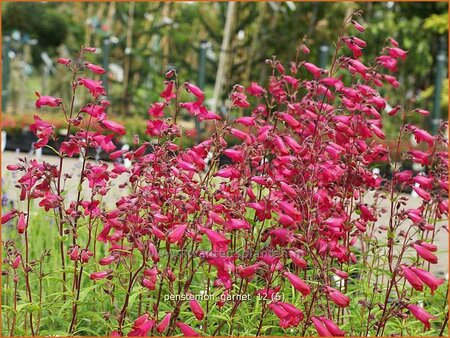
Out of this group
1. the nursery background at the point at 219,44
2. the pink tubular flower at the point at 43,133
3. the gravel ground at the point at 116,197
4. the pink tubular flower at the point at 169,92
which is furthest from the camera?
the nursery background at the point at 219,44

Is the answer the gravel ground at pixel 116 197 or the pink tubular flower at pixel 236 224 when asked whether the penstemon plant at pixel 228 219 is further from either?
the gravel ground at pixel 116 197

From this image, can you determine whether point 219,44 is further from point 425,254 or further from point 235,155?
point 425,254

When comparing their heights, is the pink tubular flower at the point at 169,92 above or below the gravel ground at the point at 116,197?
above

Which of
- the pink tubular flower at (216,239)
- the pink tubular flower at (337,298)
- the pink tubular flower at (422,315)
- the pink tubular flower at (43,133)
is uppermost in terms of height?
the pink tubular flower at (43,133)

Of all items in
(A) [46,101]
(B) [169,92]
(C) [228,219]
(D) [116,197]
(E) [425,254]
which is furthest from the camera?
(D) [116,197]

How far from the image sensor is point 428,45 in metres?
16.4

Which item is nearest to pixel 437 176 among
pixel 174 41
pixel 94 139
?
pixel 94 139

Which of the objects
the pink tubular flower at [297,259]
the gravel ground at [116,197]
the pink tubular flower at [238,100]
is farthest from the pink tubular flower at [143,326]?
the gravel ground at [116,197]

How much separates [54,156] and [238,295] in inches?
307

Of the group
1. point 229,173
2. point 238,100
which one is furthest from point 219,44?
point 229,173

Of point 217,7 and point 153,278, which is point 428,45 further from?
point 153,278

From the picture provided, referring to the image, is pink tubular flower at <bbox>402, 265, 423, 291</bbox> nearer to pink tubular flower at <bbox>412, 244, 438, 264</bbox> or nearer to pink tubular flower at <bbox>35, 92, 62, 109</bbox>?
pink tubular flower at <bbox>412, 244, 438, 264</bbox>

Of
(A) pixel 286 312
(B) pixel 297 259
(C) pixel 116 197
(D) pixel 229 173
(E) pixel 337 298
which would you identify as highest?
(D) pixel 229 173

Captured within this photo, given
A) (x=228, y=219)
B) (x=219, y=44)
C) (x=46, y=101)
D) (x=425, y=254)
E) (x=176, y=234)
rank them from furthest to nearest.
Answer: (x=219, y=44) → (x=46, y=101) → (x=228, y=219) → (x=425, y=254) → (x=176, y=234)
